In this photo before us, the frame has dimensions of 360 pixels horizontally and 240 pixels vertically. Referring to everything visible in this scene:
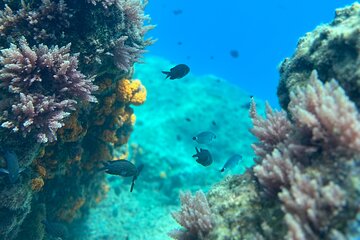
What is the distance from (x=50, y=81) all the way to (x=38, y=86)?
0.19 meters

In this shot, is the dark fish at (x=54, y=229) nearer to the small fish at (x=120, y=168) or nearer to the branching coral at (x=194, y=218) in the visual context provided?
the small fish at (x=120, y=168)

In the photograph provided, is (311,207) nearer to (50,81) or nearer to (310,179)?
(310,179)

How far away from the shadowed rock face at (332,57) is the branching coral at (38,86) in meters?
3.19

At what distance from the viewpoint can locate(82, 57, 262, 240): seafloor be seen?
1023 centimetres

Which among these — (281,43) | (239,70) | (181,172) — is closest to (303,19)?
(281,43)

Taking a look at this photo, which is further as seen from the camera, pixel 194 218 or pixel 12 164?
pixel 12 164

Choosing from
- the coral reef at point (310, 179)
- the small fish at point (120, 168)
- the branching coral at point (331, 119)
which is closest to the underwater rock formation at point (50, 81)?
the small fish at point (120, 168)

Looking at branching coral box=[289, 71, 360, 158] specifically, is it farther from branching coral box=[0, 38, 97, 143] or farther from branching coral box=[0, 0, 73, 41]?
branching coral box=[0, 0, 73, 41]

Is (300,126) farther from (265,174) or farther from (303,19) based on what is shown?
(303,19)

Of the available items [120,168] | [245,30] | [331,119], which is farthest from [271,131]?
[245,30]

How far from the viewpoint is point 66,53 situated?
5.12 m

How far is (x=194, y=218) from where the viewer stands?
3791 mm

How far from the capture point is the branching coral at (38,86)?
15.3 feet

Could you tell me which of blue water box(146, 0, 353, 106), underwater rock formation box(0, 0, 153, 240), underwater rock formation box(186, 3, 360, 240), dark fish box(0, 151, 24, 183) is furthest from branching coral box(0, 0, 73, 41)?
blue water box(146, 0, 353, 106)
